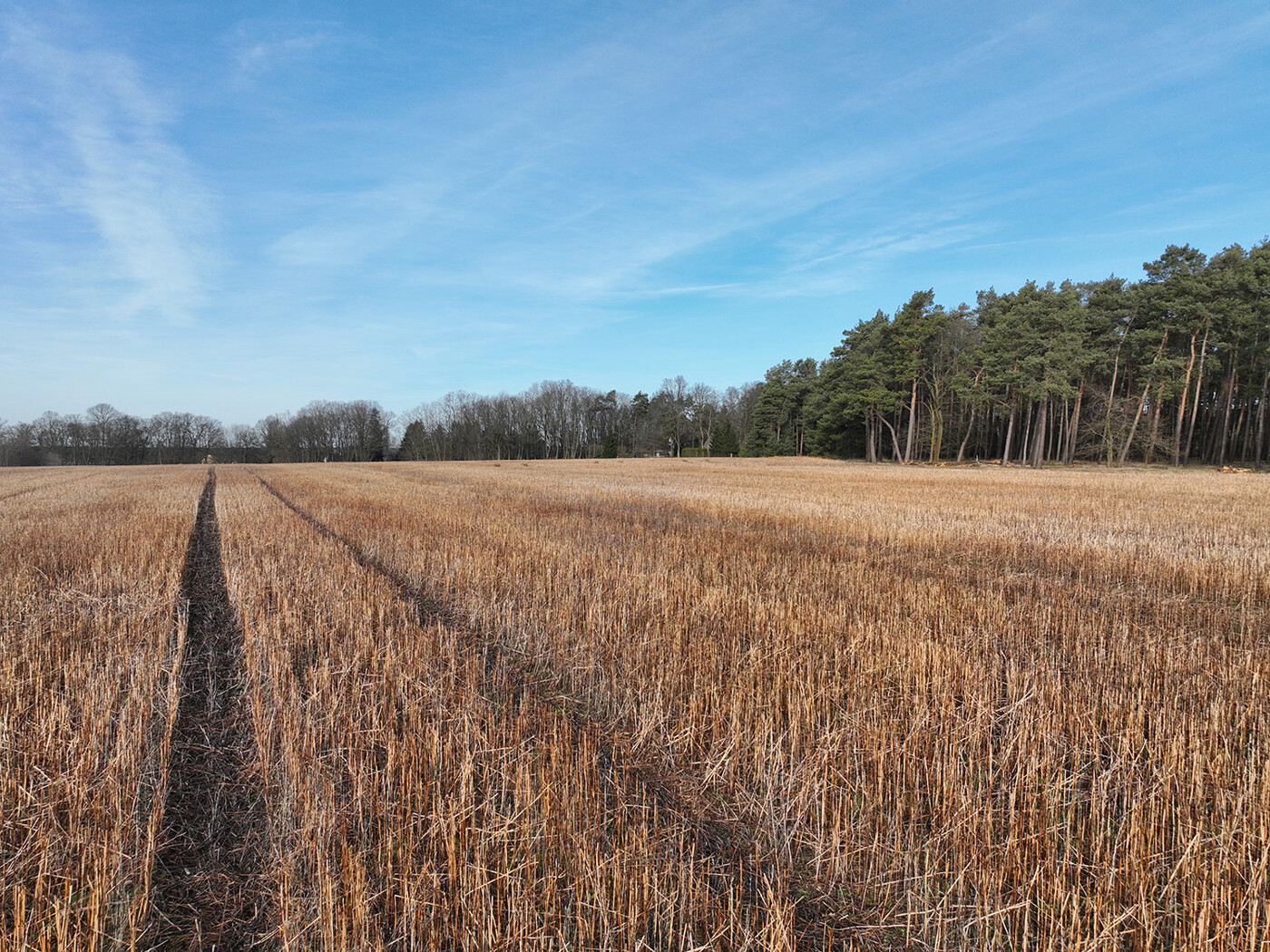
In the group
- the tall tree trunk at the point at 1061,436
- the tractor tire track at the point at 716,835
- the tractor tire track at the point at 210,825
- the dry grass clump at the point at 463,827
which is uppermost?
the tall tree trunk at the point at 1061,436

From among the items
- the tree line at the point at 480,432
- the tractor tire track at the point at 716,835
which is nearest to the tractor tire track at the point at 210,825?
the tractor tire track at the point at 716,835

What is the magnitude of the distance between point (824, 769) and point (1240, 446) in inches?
2829

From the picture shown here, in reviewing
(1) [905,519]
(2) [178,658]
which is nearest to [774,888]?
(2) [178,658]

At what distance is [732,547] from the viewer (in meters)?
9.55

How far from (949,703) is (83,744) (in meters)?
4.88

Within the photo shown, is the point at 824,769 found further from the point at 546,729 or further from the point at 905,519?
the point at 905,519

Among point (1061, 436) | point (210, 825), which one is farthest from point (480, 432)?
point (210, 825)

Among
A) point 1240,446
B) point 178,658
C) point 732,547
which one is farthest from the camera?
point 1240,446

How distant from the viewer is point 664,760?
10.3 feet

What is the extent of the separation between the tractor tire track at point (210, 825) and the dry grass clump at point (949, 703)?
0.82 meters

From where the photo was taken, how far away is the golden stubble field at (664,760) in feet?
6.73

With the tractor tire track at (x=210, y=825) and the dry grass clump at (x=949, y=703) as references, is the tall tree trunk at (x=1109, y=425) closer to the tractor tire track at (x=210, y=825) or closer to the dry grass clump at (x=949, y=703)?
the dry grass clump at (x=949, y=703)

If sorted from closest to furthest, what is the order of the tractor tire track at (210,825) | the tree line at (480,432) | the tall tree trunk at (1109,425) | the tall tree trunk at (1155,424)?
the tractor tire track at (210,825) < the tall tree trunk at (1155,424) < the tall tree trunk at (1109,425) < the tree line at (480,432)

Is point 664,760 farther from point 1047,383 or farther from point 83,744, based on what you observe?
point 1047,383
